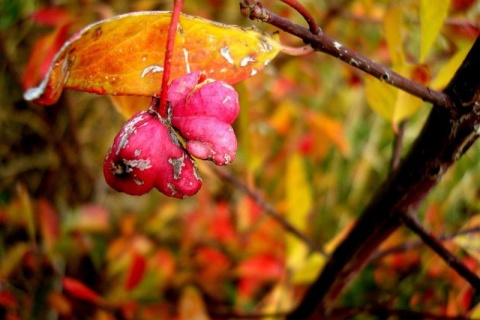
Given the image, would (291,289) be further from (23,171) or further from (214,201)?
(23,171)

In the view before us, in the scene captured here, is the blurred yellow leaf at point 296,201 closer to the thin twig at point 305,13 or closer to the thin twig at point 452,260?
the thin twig at point 452,260

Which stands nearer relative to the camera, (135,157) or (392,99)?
(135,157)

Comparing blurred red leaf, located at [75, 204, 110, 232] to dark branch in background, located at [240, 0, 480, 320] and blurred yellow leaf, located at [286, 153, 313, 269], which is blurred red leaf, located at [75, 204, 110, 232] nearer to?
blurred yellow leaf, located at [286, 153, 313, 269]

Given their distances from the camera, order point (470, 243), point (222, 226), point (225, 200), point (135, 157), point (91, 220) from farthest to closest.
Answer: point (225, 200), point (222, 226), point (91, 220), point (470, 243), point (135, 157)

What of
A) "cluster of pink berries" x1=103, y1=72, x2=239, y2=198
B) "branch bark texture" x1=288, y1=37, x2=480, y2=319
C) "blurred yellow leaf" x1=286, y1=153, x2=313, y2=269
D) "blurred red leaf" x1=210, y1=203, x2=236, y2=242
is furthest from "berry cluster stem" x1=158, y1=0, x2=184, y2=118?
"blurred red leaf" x1=210, y1=203, x2=236, y2=242

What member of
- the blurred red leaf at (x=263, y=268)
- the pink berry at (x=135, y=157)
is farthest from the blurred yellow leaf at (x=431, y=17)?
the blurred red leaf at (x=263, y=268)

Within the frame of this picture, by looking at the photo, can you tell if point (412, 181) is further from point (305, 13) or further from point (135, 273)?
point (135, 273)

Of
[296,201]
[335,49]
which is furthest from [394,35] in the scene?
[296,201]

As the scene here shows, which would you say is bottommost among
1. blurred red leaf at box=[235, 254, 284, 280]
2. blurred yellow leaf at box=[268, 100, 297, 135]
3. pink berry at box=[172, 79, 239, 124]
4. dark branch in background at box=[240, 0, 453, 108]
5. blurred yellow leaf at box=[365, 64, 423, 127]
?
blurred red leaf at box=[235, 254, 284, 280]
